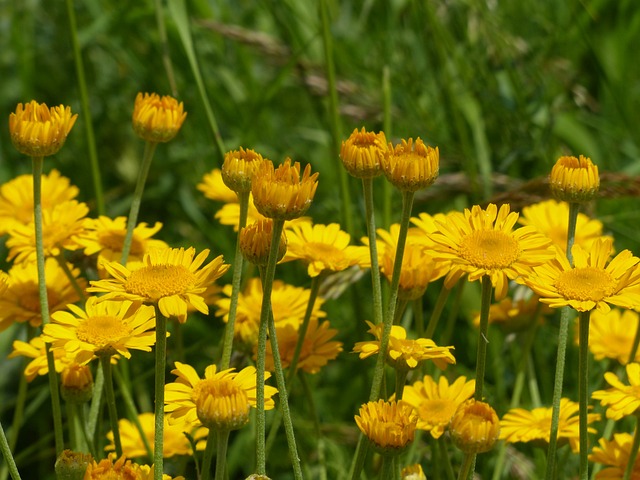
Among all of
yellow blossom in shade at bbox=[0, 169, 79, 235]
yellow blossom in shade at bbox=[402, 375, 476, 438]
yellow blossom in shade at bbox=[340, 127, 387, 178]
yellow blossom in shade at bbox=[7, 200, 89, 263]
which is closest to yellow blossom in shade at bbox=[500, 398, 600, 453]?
yellow blossom in shade at bbox=[402, 375, 476, 438]

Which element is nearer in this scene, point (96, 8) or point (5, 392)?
point (5, 392)

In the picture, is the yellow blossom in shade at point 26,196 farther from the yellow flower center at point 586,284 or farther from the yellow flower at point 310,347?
the yellow flower center at point 586,284

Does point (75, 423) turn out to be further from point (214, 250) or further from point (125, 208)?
point (125, 208)

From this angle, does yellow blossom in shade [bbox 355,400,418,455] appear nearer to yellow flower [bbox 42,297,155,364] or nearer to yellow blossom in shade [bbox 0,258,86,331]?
yellow flower [bbox 42,297,155,364]

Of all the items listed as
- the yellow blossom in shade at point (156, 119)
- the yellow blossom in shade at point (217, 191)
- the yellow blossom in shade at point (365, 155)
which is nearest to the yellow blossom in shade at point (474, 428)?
the yellow blossom in shade at point (365, 155)

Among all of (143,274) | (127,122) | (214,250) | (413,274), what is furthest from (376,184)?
(143,274)

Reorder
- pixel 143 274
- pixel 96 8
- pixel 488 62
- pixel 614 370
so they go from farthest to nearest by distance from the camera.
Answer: pixel 96 8 < pixel 488 62 < pixel 614 370 < pixel 143 274
